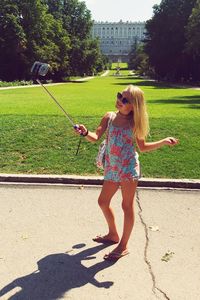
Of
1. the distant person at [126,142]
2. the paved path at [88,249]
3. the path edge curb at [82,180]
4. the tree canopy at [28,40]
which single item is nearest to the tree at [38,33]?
the tree canopy at [28,40]

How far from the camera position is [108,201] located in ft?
15.8

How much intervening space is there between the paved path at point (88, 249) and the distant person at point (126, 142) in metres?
0.37

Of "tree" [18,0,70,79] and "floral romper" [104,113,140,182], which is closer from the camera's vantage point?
"floral romper" [104,113,140,182]

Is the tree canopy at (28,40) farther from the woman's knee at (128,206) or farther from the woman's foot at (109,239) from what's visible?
the woman's knee at (128,206)

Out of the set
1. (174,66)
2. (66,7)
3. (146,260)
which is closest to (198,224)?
(146,260)

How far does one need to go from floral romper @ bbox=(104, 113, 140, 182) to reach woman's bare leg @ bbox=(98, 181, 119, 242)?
13 cm

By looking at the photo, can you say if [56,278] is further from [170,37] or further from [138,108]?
[170,37]

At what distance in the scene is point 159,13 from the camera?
70.9 metres

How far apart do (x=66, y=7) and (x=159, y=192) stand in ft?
274

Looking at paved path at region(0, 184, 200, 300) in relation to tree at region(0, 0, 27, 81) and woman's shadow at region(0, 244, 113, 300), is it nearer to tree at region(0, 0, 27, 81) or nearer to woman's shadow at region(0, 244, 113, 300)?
woman's shadow at region(0, 244, 113, 300)

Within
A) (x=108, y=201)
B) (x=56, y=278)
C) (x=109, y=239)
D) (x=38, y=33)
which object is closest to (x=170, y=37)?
(x=38, y=33)

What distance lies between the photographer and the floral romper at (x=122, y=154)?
450 cm

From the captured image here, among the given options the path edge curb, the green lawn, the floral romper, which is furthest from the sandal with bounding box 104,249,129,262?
the green lawn

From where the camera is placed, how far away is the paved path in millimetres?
4055
